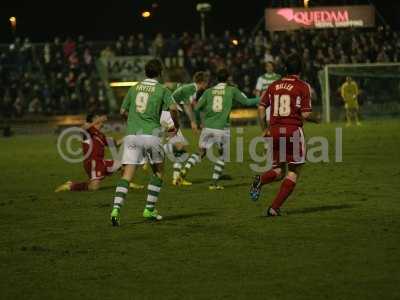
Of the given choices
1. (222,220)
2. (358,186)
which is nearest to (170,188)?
(358,186)

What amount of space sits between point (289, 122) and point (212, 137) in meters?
4.35

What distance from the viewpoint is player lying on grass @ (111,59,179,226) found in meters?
11.5

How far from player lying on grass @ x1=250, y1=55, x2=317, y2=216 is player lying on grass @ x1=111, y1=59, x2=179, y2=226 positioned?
1.36 meters

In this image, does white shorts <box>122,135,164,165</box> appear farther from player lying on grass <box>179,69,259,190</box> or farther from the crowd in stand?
the crowd in stand

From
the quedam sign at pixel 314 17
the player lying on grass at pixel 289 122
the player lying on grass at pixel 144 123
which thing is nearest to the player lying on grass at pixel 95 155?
the player lying on grass at pixel 144 123

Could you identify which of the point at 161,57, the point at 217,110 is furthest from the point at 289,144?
the point at 161,57

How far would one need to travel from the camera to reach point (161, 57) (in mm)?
38344

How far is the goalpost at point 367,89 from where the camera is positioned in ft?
119

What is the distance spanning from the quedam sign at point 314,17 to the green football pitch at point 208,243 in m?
27.6

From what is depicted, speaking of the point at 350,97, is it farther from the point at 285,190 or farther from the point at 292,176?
the point at 285,190

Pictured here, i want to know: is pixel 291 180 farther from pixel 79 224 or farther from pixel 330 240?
pixel 79 224

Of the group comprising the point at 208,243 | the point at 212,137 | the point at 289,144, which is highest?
the point at 289,144

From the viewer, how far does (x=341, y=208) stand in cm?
1269

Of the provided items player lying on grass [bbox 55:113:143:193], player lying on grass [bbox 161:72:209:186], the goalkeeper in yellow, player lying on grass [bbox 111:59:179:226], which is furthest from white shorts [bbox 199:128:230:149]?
the goalkeeper in yellow
